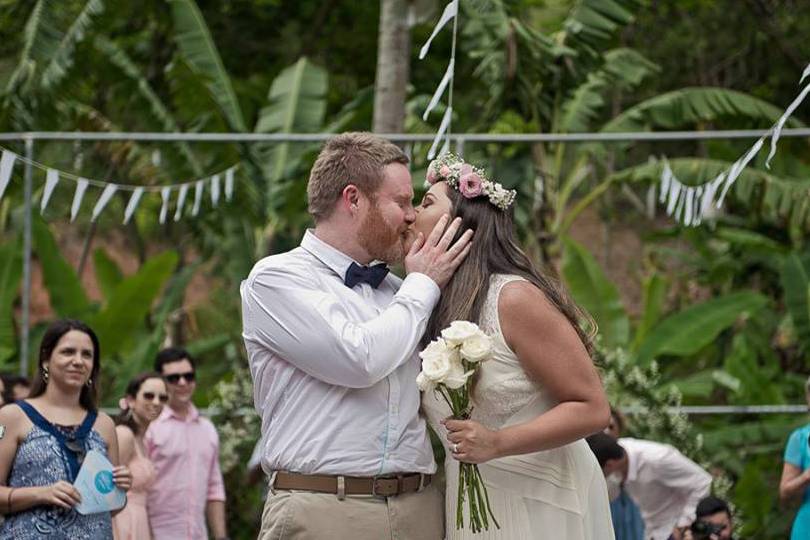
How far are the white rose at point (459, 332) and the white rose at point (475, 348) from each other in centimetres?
1

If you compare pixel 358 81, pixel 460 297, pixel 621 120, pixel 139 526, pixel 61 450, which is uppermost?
pixel 358 81

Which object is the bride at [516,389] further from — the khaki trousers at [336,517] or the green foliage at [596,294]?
the green foliage at [596,294]

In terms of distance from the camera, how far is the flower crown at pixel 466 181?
4.26 metres

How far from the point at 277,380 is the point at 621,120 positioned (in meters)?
9.25

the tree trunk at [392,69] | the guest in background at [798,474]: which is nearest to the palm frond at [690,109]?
the tree trunk at [392,69]

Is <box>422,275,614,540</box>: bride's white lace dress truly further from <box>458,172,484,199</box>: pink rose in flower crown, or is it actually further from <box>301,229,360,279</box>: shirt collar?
<box>301,229,360,279</box>: shirt collar

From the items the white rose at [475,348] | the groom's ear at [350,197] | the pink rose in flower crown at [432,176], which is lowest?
the white rose at [475,348]

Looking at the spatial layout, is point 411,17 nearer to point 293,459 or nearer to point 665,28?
point 293,459

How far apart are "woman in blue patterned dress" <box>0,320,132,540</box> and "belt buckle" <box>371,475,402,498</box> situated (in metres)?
2.32

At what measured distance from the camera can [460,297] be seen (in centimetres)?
417

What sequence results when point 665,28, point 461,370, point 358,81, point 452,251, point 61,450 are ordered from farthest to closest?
point 665,28
point 358,81
point 61,450
point 452,251
point 461,370

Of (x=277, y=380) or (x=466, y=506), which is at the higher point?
(x=277, y=380)

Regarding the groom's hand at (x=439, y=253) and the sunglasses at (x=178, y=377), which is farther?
the sunglasses at (x=178, y=377)

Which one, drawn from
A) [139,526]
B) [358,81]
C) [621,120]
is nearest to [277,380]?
[139,526]
